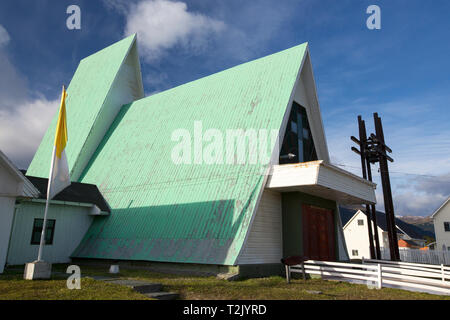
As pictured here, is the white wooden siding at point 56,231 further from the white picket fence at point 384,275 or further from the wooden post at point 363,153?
the wooden post at point 363,153

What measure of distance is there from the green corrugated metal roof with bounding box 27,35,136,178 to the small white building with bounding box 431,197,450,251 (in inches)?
1764

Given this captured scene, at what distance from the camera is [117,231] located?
18.1 m

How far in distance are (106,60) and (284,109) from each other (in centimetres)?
1896

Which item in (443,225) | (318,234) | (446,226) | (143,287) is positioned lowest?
(143,287)

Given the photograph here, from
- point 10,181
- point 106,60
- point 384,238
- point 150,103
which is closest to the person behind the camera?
point 10,181

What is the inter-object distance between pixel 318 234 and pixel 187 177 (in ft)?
22.8

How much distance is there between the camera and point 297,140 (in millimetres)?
19094

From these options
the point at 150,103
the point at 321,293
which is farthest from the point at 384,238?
the point at 321,293

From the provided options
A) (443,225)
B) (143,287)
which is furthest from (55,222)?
(443,225)

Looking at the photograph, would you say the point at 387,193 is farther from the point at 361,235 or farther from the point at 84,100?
the point at 361,235

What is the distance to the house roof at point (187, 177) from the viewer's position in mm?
14688

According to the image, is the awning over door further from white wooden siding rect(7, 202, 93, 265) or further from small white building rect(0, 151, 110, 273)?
white wooden siding rect(7, 202, 93, 265)

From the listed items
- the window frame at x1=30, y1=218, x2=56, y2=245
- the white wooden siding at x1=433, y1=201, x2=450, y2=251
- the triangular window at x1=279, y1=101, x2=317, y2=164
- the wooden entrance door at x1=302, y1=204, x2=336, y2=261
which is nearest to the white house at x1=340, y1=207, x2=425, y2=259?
the white wooden siding at x1=433, y1=201, x2=450, y2=251
